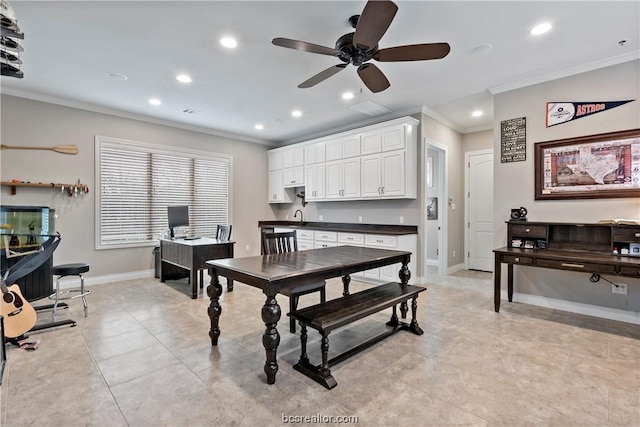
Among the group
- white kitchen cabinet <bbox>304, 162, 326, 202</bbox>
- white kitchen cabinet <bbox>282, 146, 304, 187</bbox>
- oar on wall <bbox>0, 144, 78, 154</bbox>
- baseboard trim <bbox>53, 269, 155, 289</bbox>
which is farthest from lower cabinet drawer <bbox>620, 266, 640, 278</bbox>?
oar on wall <bbox>0, 144, 78, 154</bbox>

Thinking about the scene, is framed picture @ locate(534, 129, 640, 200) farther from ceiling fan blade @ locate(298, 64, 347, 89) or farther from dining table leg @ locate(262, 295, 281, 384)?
dining table leg @ locate(262, 295, 281, 384)

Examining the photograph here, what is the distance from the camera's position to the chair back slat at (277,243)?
3310mm

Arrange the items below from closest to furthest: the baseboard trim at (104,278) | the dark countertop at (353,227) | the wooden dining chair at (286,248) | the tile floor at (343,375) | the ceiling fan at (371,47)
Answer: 1. the tile floor at (343,375)
2. the ceiling fan at (371,47)
3. the wooden dining chair at (286,248)
4. the baseboard trim at (104,278)
5. the dark countertop at (353,227)

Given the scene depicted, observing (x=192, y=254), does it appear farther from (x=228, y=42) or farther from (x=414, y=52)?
(x=414, y=52)

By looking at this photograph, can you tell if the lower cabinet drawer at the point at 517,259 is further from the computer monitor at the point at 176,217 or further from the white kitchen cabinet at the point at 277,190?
the computer monitor at the point at 176,217

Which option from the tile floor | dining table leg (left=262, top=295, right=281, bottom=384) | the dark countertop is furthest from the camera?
the dark countertop

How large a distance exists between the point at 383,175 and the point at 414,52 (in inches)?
112

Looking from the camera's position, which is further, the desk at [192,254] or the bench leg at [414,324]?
the desk at [192,254]

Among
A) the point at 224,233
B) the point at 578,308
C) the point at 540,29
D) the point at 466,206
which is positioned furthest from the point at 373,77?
the point at 466,206

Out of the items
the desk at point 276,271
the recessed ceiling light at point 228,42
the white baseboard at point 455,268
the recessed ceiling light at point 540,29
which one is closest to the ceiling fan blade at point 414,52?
the recessed ceiling light at point 540,29

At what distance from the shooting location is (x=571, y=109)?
3.58 meters

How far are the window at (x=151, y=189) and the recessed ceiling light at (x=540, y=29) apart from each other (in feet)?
18.2

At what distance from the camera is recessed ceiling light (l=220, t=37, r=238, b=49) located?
298 cm

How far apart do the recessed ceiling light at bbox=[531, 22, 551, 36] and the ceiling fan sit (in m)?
1.19
